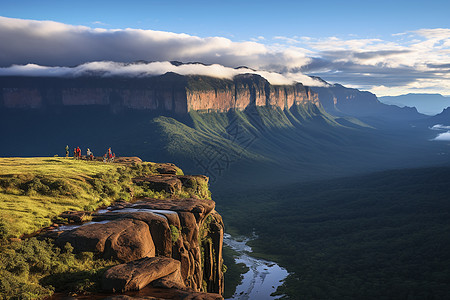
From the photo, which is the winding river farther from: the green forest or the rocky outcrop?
the rocky outcrop

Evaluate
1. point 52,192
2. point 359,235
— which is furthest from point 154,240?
point 359,235

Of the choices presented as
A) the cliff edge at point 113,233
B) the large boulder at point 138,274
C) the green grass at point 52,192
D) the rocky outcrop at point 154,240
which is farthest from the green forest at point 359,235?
the large boulder at point 138,274

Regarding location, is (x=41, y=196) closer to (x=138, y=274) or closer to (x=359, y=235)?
(x=138, y=274)

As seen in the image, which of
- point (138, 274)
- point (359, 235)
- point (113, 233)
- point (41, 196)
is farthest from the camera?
point (359, 235)

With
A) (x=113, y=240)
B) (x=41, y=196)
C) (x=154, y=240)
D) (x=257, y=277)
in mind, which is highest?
(x=41, y=196)

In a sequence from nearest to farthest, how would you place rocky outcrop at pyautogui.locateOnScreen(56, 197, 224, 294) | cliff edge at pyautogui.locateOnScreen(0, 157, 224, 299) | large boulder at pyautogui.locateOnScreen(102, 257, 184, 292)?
large boulder at pyautogui.locateOnScreen(102, 257, 184, 292) < cliff edge at pyautogui.locateOnScreen(0, 157, 224, 299) < rocky outcrop at pyautogui.locateOnScreen(56, 197, 224, 294)

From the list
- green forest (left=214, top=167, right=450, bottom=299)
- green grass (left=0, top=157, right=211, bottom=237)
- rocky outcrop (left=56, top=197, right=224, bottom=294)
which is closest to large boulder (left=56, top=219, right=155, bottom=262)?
rocky outcrop (left=56, top=197, right=224, bottom=294)
